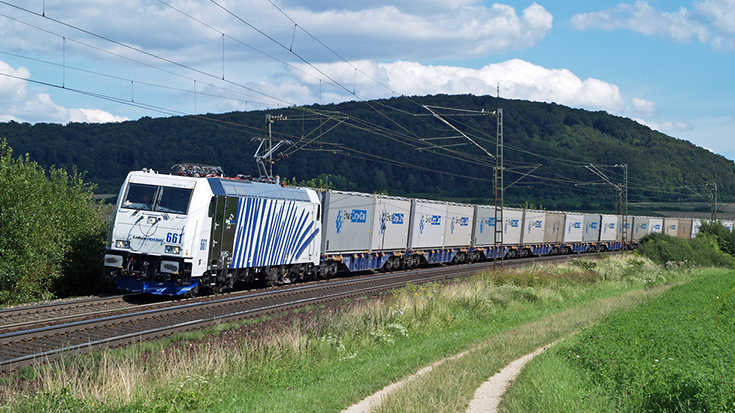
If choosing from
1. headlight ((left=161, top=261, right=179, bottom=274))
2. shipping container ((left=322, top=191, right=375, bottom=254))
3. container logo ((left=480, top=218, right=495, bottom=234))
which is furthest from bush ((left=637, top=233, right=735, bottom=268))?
headlight ((left=161, top=261, right=179, bottom=274))

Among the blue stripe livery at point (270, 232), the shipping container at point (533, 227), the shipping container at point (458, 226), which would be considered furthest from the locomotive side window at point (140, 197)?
the shipping container at point (533, 227)

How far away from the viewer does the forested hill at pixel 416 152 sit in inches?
3733

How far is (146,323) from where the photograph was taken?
14891 mm

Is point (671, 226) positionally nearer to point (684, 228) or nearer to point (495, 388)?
point (684, 228)

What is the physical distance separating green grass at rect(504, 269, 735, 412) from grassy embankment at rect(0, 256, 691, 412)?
1.05 metres

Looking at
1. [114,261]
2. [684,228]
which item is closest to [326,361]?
[114,261]

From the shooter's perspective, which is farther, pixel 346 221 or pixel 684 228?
pixel 684 228

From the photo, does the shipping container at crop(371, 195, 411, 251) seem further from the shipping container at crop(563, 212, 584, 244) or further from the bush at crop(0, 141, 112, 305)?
the shipping container at crop(563, 212, 584, 244)

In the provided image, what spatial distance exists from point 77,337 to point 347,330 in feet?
19.2

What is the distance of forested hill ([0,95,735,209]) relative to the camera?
94.8 metres

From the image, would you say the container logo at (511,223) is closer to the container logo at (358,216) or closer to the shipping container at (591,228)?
the shipping container at (591,228)

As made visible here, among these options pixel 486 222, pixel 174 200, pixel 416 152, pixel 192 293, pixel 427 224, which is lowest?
pixel 192 293

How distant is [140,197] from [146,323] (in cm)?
556

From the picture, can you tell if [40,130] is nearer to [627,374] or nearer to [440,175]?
[440,175]
